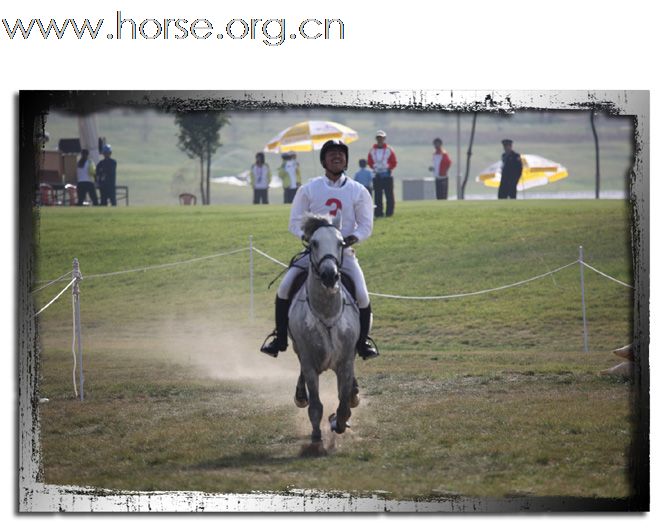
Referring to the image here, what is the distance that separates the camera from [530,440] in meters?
13.2

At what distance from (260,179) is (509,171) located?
5540 mm

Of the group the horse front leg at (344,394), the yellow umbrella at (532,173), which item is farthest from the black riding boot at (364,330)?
→ the yellow umbrella at (532,173)

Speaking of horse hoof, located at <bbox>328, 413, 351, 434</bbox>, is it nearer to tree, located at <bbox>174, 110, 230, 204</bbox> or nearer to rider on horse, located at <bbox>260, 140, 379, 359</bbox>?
rider on horse, located at <bbox>260, 140, 379, 359</bbox>

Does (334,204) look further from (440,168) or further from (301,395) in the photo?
(440,168)

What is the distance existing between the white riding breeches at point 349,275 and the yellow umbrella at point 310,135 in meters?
6.17

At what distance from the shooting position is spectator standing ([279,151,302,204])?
925 inches

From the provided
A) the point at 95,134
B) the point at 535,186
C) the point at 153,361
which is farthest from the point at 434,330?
the point at 95,134

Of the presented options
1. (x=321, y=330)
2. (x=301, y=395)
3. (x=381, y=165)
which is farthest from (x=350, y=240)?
(x=381, y=165)

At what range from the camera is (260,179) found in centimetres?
2692

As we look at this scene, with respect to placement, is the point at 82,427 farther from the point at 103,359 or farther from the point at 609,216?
the point at 609,216

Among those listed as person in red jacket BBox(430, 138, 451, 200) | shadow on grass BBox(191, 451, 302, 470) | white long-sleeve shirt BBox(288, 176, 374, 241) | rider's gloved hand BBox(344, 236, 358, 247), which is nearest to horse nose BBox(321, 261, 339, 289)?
rider's gloved hand BBox(344, 236, 358, 247)

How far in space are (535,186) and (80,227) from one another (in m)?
9.17

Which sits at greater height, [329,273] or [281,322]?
[329,273]

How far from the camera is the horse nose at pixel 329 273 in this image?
11617 mm
